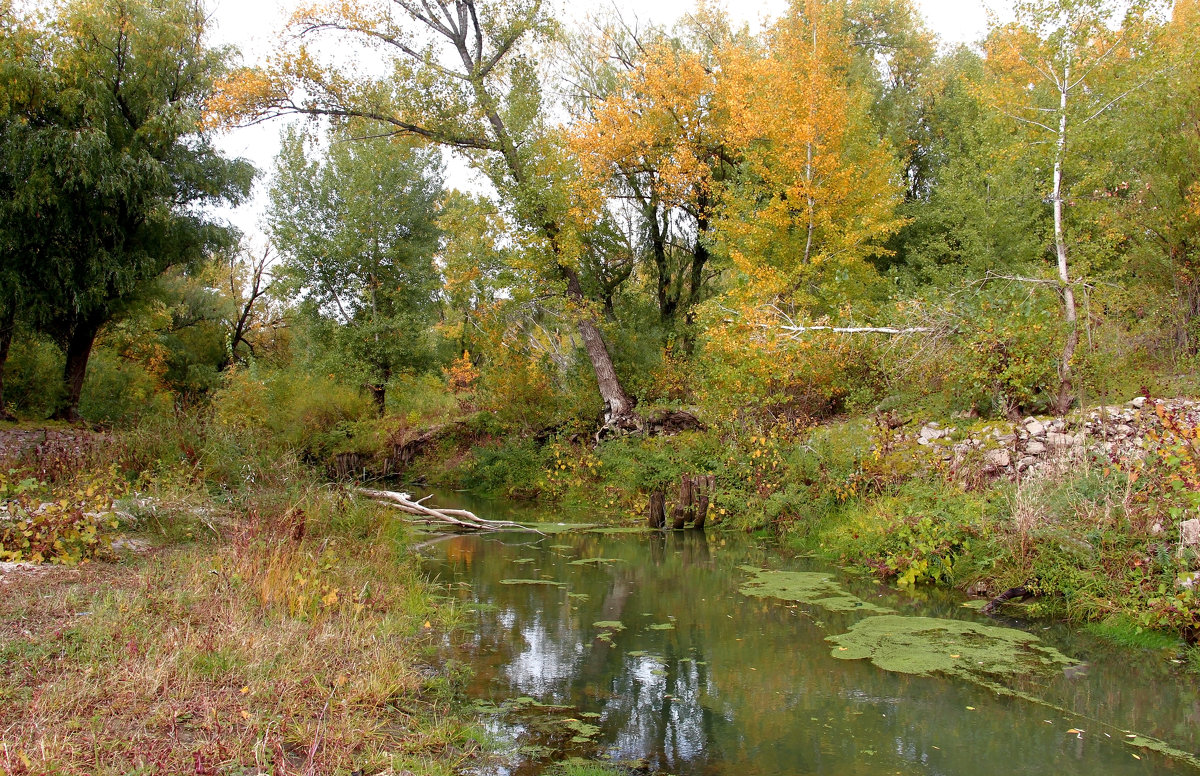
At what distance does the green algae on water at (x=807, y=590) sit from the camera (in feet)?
24.7

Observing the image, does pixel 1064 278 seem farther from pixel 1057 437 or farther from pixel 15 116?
pixel 15 116

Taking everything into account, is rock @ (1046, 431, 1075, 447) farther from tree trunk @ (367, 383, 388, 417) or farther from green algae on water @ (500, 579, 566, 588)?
tree trunk @ (367, 383, 388, 417)

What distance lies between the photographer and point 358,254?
23734 mm

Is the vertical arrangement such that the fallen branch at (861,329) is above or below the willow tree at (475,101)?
below

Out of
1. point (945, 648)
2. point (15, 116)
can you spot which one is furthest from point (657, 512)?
point (15, 116)

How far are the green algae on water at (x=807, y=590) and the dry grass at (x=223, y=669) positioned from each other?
11.2 ft

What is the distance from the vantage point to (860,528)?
9.16 meters

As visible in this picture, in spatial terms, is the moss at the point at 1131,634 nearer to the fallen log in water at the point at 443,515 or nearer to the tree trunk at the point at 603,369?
the fallen log in water at the point at 443,515

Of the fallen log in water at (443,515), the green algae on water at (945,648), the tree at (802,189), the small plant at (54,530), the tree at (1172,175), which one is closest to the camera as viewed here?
the green algae on water at (945,648)

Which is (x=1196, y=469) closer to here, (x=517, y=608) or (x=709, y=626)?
(x=709, y=626)

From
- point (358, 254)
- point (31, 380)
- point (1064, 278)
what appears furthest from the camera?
point (358, 254)

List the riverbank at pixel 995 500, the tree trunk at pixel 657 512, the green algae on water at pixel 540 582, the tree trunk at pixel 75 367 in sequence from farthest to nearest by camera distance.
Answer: the tree trunk at pixel 75 367 → the tree trunk at pixel 657 512 → the green algae on water at pixel 540 582 → the riverbank at pixel 995 500

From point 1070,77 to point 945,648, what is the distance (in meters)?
8.37

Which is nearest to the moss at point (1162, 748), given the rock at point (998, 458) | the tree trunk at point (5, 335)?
the rock at point (998, 458)
